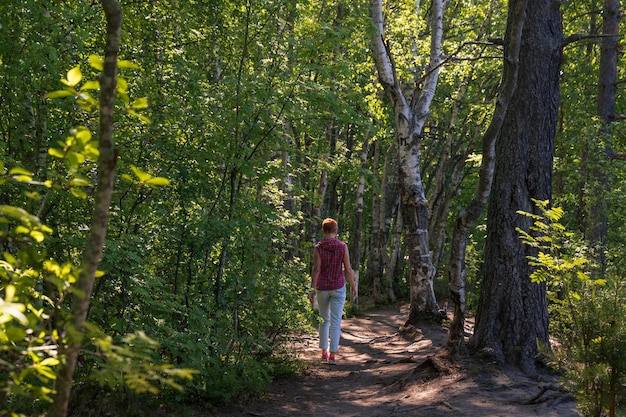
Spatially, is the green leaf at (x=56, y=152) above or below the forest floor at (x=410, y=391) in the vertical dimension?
above

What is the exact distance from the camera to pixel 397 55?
47.5 ft

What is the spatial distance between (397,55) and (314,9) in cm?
423

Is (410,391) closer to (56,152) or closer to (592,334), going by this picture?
(592,334)

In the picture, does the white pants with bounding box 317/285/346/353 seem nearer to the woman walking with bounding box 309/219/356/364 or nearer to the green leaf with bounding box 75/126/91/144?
the woman walking with bounding box 309/219/356/364

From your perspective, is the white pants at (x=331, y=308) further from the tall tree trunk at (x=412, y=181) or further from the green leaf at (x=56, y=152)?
the green leaf at (x=56, y=152)

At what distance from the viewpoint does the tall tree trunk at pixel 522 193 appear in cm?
760

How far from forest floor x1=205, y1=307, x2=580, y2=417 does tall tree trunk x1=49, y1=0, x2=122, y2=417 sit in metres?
4.97

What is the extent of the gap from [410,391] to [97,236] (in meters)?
6.37

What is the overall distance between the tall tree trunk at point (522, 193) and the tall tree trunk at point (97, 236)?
6.41 meters

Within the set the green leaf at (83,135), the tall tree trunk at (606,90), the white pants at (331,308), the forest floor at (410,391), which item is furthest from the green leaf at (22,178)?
the tall tree trunk at (606,90)

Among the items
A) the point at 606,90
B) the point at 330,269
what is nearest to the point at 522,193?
the point at 330,269

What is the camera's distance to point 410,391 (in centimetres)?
780

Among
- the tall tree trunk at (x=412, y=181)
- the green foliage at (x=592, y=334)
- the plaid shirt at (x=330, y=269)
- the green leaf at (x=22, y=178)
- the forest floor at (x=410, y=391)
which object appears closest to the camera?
the green leaf at (x=22, y=178)

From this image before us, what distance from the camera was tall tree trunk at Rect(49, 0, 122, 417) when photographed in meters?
2.12
